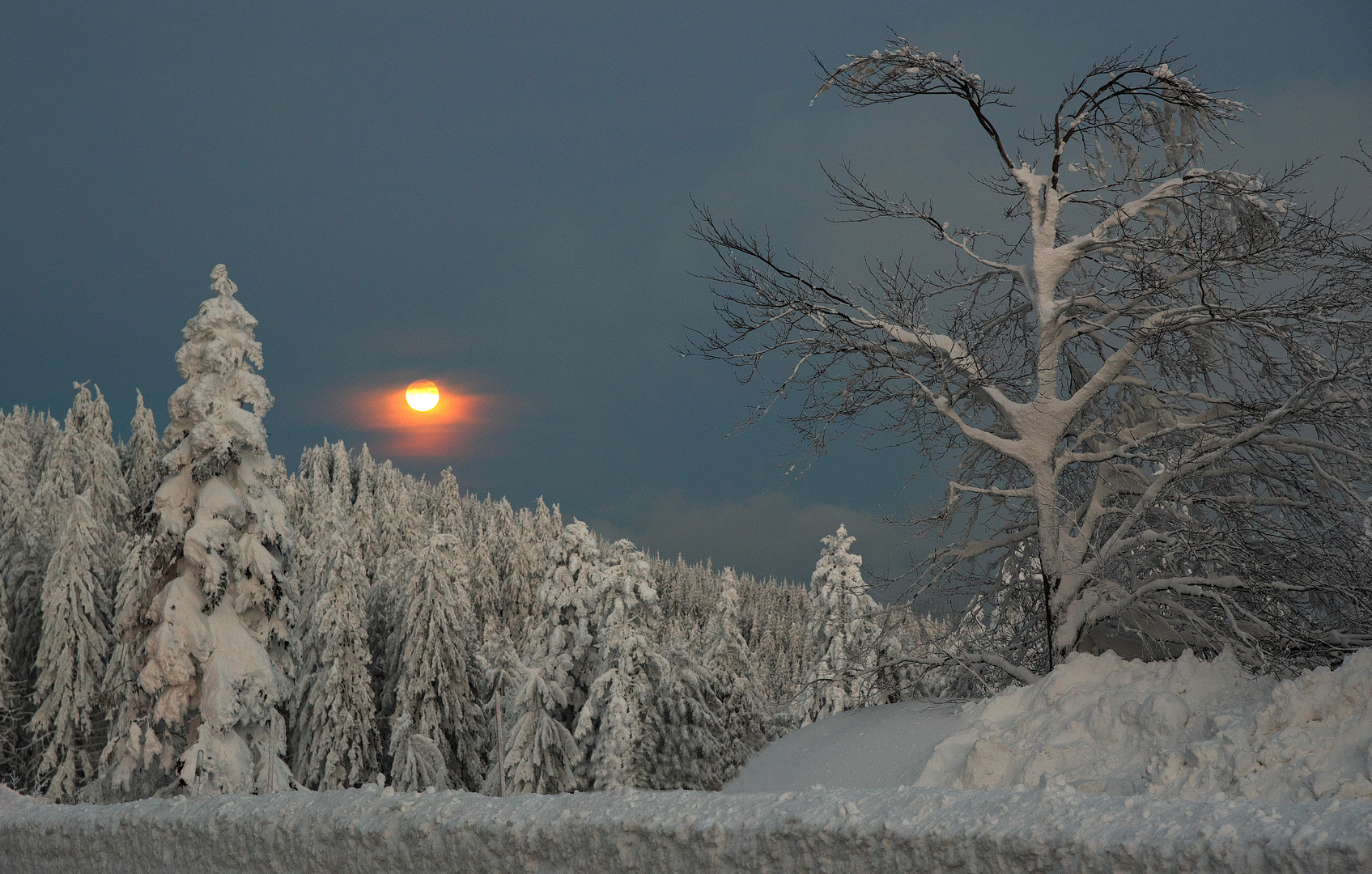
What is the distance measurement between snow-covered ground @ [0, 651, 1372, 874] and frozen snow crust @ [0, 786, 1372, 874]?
11 mm

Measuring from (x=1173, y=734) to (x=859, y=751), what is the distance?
3.07 meters

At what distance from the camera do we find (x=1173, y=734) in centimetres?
667

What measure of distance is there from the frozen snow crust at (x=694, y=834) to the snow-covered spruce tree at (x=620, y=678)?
63.1 ft

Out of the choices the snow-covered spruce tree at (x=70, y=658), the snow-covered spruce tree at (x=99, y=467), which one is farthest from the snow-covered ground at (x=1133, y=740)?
the snow-covered spruce tree at (x=99, y=467)

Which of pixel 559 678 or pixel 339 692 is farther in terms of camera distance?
pixel 339 692

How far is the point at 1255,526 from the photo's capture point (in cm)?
945

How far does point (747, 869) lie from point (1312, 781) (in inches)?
130

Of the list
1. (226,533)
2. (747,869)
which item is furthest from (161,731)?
(747,869)

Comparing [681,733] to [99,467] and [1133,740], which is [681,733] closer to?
[1133,740]

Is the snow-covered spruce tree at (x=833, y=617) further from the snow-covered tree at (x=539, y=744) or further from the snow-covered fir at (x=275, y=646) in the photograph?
the snow-covered tree at (x=539, y=744)

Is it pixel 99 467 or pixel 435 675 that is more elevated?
pixel 99 467

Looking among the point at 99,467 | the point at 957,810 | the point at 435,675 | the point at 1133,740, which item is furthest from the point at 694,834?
the point at 99,467

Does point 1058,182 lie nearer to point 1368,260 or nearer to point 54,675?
point 1368,260

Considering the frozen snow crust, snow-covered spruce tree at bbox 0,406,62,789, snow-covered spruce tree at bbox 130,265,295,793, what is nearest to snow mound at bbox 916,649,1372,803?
the frozen snow crust
